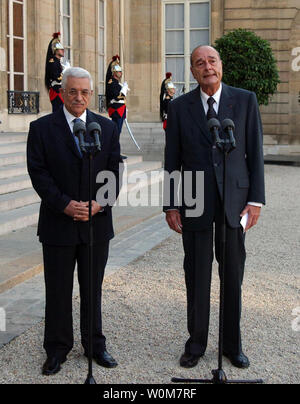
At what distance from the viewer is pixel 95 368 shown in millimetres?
3691

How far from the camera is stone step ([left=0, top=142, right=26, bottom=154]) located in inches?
388

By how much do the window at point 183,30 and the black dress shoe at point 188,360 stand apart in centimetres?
1565

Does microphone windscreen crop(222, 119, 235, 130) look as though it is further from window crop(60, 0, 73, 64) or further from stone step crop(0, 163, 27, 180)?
window crop(60, 0, 73, 64)

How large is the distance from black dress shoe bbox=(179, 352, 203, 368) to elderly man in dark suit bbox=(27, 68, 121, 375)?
353 mm

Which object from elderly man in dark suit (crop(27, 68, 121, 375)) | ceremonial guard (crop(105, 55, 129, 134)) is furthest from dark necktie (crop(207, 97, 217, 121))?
ceremonial guard (crop(105, 55, 129, 134))

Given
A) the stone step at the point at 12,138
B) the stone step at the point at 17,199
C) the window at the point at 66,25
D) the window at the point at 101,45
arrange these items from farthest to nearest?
the window at the point at 101,45
the window at the point at 66,25
the stone step at the point at 12,138
the stone step at the point at 17,199

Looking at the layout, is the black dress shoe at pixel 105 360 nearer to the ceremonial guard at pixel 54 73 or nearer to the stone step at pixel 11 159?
the stone step at pixel 11 159

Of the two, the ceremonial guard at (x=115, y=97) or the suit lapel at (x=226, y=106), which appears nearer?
the suit lapel at (x=226, y=106)

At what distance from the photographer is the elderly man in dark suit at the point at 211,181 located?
3.67 m

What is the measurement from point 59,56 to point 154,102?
785 centimetres

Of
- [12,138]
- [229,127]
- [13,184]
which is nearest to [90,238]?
[229,127]

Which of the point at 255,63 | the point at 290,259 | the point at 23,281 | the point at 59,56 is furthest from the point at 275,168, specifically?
the point at 23,281

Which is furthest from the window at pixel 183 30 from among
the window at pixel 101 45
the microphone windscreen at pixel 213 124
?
the microphone windscreen at pixel 213 124

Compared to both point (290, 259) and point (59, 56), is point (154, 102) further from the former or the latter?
point (290, 259)
